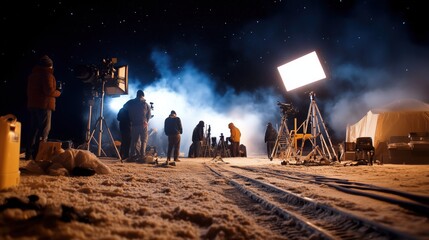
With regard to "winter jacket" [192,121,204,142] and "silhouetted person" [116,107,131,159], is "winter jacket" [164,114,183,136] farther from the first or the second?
"winter jacket" [192,121,204,142]

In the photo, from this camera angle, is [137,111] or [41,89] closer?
[41,89]

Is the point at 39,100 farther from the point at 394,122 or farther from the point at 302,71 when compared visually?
the point at 394,122

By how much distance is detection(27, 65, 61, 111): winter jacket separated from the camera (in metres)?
4.78

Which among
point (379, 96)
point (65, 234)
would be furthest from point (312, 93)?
point (379, 96)

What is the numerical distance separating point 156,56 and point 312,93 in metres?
18.3

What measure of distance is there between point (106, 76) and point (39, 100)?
2053 millimetres

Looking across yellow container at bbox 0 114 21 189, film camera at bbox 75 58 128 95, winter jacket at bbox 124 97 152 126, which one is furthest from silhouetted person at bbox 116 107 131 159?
yellow container at bbox 0 114 21 189

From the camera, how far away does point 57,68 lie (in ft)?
46.4

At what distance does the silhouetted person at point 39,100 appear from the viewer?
479 centimetres

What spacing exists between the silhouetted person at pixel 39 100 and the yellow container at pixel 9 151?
2.88 meters

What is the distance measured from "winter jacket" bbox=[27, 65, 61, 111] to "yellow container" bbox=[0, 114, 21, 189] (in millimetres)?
2899

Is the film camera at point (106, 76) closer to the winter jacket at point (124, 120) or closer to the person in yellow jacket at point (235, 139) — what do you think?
the winter jacket at point (124, 120)

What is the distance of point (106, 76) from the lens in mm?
6629

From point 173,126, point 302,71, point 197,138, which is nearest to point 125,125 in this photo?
point 173,126
